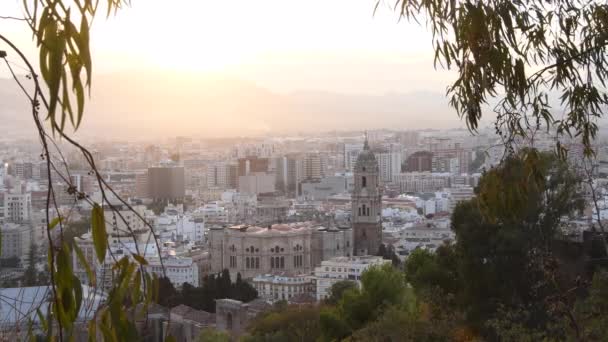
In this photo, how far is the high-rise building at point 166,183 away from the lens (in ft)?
160

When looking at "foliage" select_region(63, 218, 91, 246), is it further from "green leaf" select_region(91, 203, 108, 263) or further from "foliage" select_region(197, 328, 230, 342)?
"foliage" select_region(197, 328, 230, 342)

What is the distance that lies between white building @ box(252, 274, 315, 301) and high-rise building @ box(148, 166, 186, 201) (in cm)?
2640

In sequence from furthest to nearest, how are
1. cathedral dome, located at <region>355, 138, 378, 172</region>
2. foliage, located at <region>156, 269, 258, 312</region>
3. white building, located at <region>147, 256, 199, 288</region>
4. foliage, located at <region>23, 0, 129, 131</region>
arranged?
cathedral dome, located at <region>355, 138, 378, 172</region> < white building, located at <region>147, 256, 199, 288</region> < foliage, located at <region>156, 269, 258, 312</region> < foliage, located at <region>23, 0, 129, 131</region>

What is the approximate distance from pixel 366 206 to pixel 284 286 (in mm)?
5682

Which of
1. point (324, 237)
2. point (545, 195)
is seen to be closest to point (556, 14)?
point (545, 195)

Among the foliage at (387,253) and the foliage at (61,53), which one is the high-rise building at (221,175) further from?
the foliage at (61,53)

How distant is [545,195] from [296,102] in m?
62.9

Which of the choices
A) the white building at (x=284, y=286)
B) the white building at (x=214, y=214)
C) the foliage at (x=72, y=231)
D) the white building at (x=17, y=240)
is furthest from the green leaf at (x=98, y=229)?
the white building at (x=214, y=214)

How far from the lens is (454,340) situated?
5949 millimetres

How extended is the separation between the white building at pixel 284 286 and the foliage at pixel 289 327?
33.2 ft

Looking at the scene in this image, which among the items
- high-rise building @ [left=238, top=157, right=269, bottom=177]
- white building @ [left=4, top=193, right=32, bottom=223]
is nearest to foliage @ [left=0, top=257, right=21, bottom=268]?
white building @ [left=4, top=193, right=32, bottom=223]

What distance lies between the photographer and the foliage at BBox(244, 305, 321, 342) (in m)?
9.67

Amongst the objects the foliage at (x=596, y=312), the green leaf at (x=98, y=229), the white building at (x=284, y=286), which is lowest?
the white building at (x=284, y=286)

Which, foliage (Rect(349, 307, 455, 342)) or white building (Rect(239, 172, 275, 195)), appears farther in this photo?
white building (Rect(239, 172, 275, 195))
